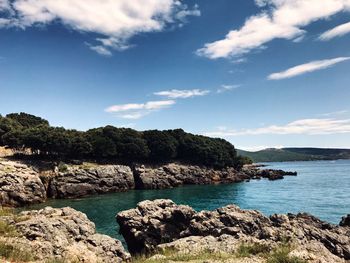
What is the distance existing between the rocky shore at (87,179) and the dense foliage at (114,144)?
680 cm

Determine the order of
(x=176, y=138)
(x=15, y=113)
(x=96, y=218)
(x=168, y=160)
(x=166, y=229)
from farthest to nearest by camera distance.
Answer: (x=15, y=113)
(x=176, y=138)
(x=168, y=160)
(x=96, y=218)
(x=166, y=229)

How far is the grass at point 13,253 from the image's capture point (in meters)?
16.9

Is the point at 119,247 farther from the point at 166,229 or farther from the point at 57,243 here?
the point at 166,229

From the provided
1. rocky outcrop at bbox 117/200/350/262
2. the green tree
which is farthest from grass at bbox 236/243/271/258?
the green tree

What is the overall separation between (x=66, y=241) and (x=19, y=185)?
66161mm

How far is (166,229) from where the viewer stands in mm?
38438

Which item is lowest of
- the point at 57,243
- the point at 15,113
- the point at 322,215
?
the point at 322,215

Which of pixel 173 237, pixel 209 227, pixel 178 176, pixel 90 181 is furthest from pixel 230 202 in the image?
pixel 209 227

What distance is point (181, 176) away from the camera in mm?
137125

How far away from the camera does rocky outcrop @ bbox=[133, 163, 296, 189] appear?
124750 millimetres

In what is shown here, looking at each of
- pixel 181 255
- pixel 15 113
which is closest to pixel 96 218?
pixel 181 255

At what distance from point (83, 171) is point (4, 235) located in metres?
85.8

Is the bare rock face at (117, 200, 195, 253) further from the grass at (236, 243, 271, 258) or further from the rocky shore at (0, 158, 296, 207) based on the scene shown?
the rocky shore at (0, 158, 296, 207)

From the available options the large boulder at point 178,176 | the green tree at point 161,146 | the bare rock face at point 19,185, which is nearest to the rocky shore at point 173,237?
the bare rock face at point 19,185
